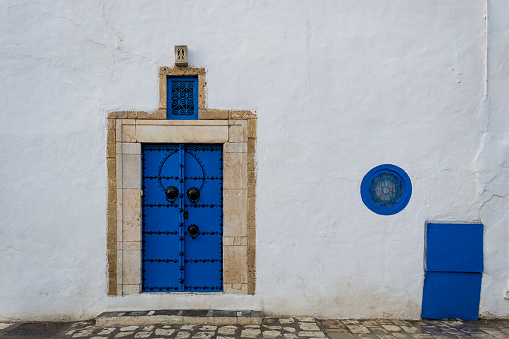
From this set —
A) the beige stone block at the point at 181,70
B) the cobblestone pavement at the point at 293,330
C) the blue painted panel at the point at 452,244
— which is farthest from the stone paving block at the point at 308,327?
the beige stone block at the point at 181,70

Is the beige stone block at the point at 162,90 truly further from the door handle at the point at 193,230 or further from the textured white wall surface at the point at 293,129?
the door handle at the point at 193,230

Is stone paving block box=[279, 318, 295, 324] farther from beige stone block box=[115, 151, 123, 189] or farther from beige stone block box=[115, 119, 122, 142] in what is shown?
beige stone block box=[115, 119, 122, 142]

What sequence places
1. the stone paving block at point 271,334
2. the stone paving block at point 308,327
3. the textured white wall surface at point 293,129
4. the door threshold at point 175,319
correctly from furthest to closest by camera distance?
the textured white wall surface at point 293,129 → the door threshold at point 175,319 → the stone paving block at point 308,327 → the stone paving block at point 271,334

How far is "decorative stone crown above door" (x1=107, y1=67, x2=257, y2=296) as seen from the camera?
3.67 meters

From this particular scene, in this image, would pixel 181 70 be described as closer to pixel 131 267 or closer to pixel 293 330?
pixel 131 267

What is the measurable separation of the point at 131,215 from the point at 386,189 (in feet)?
8.47

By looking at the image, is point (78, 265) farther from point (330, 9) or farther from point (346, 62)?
point (330, 9)

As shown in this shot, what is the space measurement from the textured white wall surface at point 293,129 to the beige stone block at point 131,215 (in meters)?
0.22

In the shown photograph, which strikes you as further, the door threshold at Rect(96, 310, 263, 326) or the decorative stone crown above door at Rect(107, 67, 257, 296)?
the decorative stone crown above door at Rect(107, 67, 257, 296)

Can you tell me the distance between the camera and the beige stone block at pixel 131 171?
3.68 meters

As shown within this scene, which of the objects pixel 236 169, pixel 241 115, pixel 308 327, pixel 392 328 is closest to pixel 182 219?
pixel 236 169

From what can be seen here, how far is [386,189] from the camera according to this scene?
3730mm

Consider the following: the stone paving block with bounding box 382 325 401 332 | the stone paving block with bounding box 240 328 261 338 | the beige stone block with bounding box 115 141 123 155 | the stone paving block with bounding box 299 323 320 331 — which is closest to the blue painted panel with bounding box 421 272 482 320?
the stone paving block with bounding box 382 325 401 332

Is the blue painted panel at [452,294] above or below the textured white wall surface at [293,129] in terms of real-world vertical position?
below
